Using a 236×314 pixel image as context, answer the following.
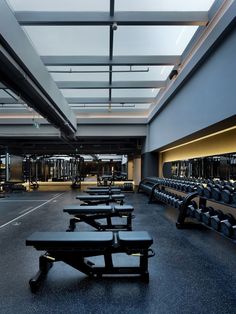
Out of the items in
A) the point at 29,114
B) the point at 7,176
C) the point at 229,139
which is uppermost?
the point at 29,114

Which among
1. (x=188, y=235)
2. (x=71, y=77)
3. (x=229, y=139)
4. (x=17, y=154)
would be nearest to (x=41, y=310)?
(x=188, y=235)

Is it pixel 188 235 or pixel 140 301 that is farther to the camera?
pixel 188 235

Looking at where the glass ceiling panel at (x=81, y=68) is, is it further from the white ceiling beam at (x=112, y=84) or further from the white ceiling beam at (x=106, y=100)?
the white ceiling beam at (x=106, y=100)

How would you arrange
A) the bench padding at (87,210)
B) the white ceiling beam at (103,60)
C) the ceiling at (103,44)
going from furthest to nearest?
1. the white ceiling beam at (103,60)
2. the bench padding at (87,210)
3. the ceiling at (103,44)

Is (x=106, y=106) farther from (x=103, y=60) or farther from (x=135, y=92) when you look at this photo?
(x=103, y=60)

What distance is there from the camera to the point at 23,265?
91.6 inches

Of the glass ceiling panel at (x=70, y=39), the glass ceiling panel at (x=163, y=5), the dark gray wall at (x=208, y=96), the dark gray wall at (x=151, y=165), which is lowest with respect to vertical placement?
the dark gray wall at (x=151, y=165)

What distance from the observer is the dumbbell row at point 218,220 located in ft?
→ 7.85

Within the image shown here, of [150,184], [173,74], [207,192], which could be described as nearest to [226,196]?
[207,192]

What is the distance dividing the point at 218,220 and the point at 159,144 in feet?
12.5

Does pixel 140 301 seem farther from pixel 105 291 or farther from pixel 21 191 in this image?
pixel 21 191

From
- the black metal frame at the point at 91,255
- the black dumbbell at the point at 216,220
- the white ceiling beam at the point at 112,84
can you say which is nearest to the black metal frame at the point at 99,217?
the black dumbbell at the point at 216,220

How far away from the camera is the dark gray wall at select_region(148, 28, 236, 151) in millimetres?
2562

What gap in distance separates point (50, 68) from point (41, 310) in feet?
12.7
